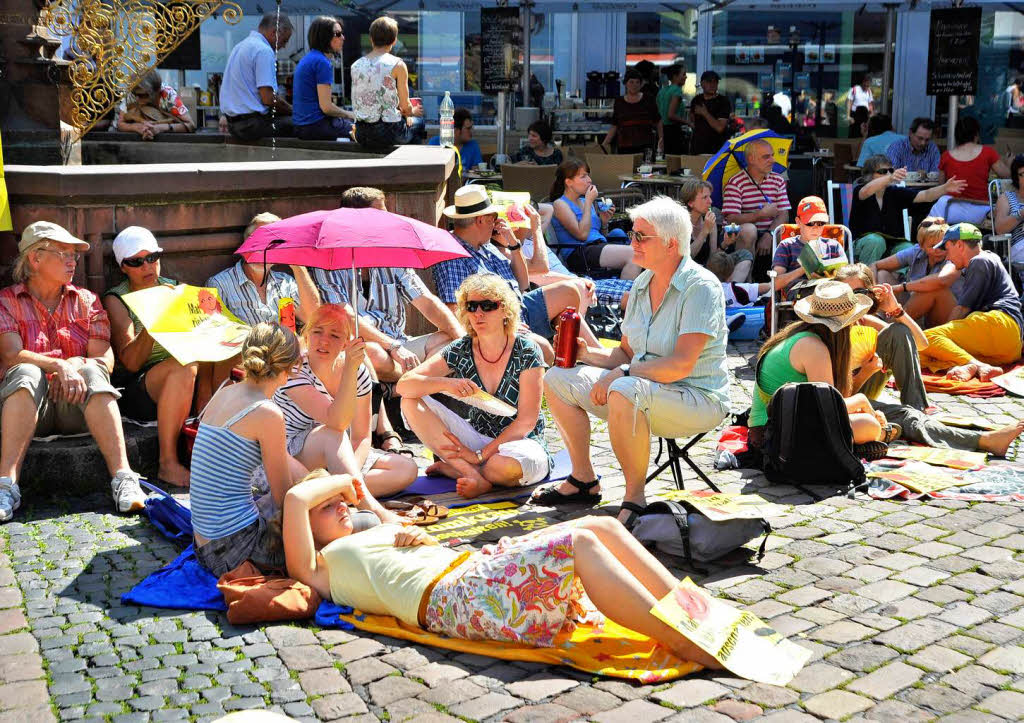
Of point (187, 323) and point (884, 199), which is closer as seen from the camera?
point (187, 323)

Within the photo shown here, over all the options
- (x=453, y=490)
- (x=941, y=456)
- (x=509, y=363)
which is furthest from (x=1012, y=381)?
(x=453, y=490)

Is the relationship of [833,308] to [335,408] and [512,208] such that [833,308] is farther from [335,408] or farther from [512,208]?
[512,208]

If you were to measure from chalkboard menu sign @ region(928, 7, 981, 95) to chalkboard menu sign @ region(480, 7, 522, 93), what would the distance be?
4538 mm

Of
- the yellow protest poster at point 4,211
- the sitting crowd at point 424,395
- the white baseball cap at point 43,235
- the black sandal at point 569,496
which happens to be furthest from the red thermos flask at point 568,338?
the yellow protest poster at point 4,211

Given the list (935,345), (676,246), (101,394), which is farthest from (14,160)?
(935,345)

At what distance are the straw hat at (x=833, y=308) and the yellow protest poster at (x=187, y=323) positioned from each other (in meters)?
2.89

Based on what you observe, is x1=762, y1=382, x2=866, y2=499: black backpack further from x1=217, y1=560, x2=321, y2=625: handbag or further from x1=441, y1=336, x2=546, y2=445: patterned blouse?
x1=217, y1=560, x2=321, y2=625: handbag

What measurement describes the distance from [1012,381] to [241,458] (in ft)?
18.8

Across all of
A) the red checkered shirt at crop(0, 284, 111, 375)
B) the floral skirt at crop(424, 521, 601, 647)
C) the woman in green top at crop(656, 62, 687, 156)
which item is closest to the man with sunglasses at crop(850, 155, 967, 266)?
the woman in green top at crop(656, 62, 687, 156)

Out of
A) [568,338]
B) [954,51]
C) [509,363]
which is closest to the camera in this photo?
[568,338]

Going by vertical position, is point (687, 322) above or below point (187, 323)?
above

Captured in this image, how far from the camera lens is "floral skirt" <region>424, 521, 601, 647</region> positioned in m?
4.29

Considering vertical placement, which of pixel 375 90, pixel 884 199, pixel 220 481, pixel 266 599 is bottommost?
pixel 266 599

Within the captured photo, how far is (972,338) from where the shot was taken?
9.06 metres
